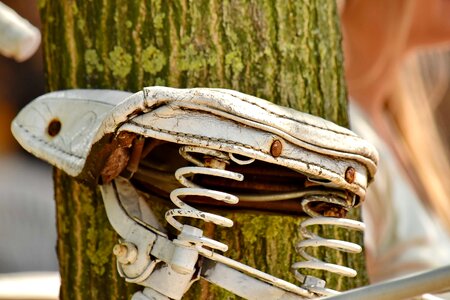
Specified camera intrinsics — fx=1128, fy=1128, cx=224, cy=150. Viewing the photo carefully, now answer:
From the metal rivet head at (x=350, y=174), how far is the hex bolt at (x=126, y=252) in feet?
0.87

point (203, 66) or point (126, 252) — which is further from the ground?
point (203, 66)

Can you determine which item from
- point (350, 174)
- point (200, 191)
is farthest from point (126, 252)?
point (350, 174)

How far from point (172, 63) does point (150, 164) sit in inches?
6.4

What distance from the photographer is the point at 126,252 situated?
1.34 m

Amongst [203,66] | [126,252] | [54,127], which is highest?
[203,66]

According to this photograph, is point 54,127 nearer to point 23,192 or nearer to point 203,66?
point 203,66

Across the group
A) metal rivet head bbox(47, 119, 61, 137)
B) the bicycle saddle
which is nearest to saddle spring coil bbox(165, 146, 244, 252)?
the bicycle saddle

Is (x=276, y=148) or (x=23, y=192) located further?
(x=23, y=192)

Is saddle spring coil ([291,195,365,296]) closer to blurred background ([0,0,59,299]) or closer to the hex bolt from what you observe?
the hex bolt

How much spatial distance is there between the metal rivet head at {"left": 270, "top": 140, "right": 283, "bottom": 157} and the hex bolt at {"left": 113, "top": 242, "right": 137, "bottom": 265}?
228mm

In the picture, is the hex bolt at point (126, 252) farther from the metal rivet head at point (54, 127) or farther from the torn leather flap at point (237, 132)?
the metal rivet head at point (54, 127)

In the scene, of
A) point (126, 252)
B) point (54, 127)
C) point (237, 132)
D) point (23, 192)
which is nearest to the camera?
point (237, 132)

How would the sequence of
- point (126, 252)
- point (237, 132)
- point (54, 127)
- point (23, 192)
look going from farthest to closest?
1. point (23, 192)
2. point (54, 127)
3. point (126, 252)
4. point (237, 132)

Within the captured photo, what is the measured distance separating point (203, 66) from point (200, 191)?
0.93ft
